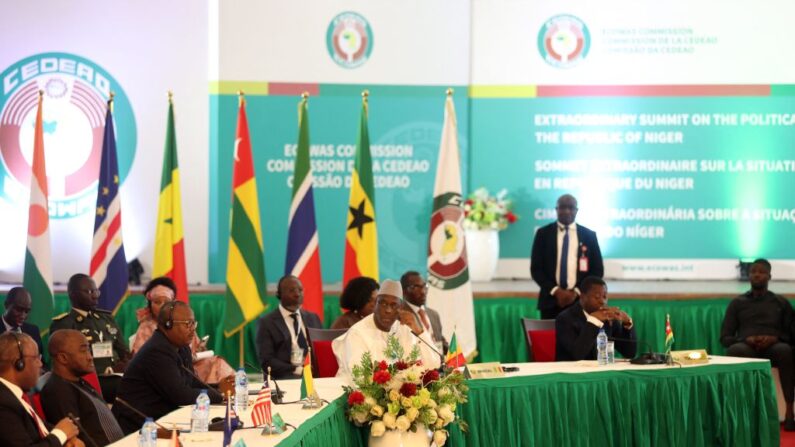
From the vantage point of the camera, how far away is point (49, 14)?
1045cm

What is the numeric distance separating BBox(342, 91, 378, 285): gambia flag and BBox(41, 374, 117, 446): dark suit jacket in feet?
14.9

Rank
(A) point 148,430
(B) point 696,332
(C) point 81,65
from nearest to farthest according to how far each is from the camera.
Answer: (A) point 148,430, (B) point 696,332, (C) point 81,65

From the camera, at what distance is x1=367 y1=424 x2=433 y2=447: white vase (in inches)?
195

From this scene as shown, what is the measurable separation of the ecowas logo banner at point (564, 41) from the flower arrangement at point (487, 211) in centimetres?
138

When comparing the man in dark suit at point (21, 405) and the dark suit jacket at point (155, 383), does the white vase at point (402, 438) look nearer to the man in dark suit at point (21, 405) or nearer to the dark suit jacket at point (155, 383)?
the dark suit jacket at point (155, 383)

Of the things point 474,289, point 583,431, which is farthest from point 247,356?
point 583,431

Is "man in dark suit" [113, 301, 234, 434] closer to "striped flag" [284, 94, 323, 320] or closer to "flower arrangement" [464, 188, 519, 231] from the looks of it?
"striped flag" [284, 94, 323, 320]

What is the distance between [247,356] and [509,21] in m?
4.05

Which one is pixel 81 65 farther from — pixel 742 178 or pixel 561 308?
pixel 742 178

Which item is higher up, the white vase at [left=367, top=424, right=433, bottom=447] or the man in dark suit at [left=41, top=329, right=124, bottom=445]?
the man in dark suit at [left=41, top=329, right=124, bottom=445]

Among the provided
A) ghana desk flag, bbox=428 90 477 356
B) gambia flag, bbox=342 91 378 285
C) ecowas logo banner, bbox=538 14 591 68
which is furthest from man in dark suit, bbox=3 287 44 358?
ecowas logo banner, bbox=538 14 591 68

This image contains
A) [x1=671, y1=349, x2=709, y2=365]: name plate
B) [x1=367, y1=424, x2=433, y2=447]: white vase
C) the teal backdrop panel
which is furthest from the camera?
the teal backdrop panel

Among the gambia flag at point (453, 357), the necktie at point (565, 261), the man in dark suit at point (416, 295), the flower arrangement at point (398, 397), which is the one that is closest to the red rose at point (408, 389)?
the flower arrangement at point (398, 397)

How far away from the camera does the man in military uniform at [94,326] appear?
264 inches
